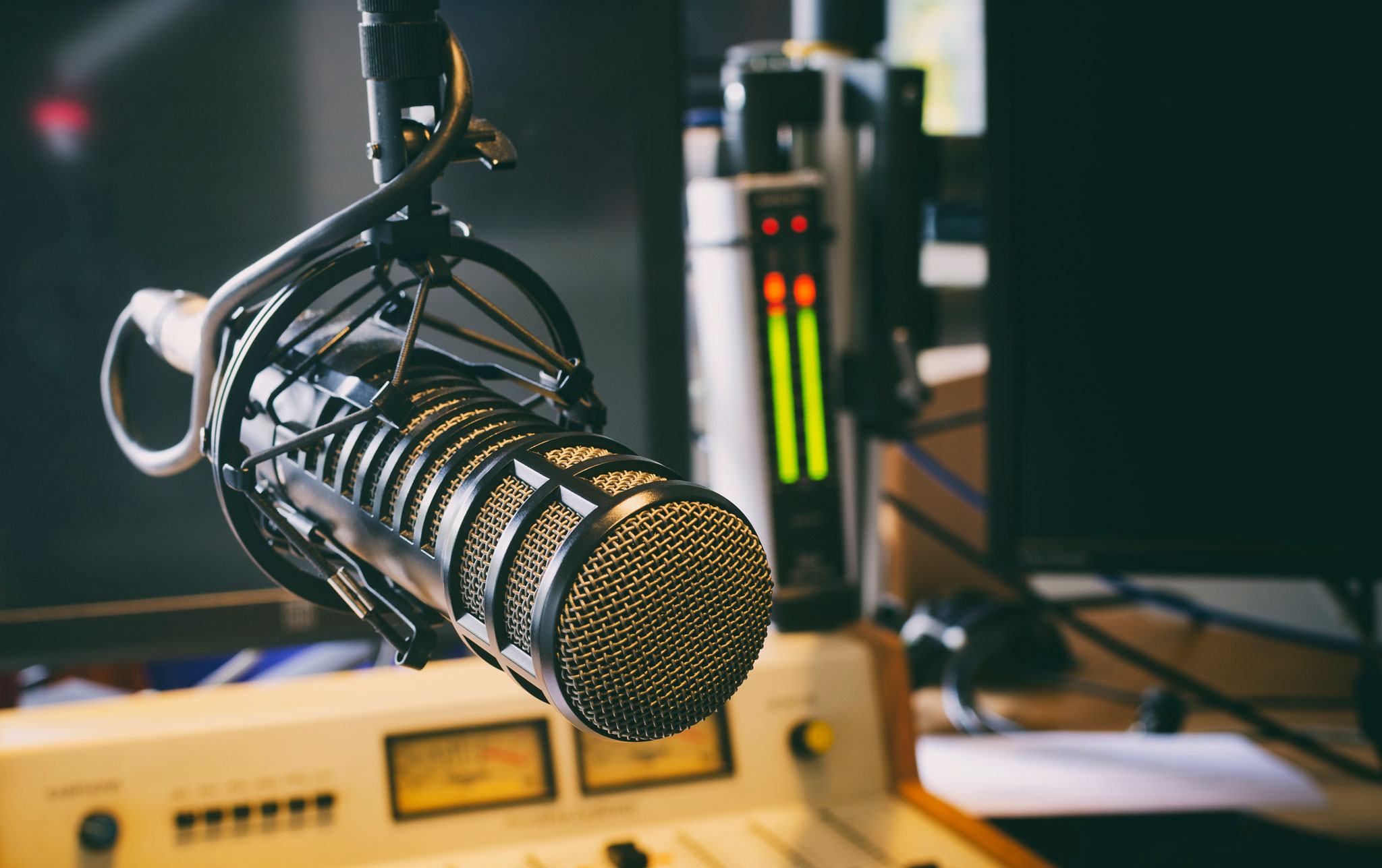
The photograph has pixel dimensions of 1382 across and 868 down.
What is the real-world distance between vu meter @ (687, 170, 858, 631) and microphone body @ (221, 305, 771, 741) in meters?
0.48

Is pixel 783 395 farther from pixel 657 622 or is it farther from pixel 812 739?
pixel 657 622

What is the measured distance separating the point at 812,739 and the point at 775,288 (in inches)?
12.3

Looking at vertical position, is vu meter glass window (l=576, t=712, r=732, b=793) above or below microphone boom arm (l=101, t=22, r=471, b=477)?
below

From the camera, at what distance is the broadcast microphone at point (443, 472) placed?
0.74ft

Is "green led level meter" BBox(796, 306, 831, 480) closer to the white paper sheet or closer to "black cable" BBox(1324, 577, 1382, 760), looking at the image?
the white paper sheet

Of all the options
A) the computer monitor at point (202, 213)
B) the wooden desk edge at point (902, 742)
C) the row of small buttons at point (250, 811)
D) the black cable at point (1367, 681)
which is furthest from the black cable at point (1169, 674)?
the row of small buttons at point (250, 811)

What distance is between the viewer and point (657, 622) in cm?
23

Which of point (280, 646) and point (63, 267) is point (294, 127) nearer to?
point (63, 267)

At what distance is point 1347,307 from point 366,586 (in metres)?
0.73

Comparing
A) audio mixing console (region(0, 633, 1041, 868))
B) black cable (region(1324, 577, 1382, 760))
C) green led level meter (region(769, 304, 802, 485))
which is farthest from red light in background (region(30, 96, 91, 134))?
black cable (region(1324, 577, 1382, 760))

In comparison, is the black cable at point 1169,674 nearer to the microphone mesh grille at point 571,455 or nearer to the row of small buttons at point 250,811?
the row of small buttons at point 250,811

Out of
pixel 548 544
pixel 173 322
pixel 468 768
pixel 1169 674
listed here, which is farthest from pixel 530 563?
pixel 1169 674

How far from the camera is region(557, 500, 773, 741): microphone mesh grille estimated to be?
22cm

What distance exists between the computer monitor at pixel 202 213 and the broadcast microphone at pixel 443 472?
1.46 ft
